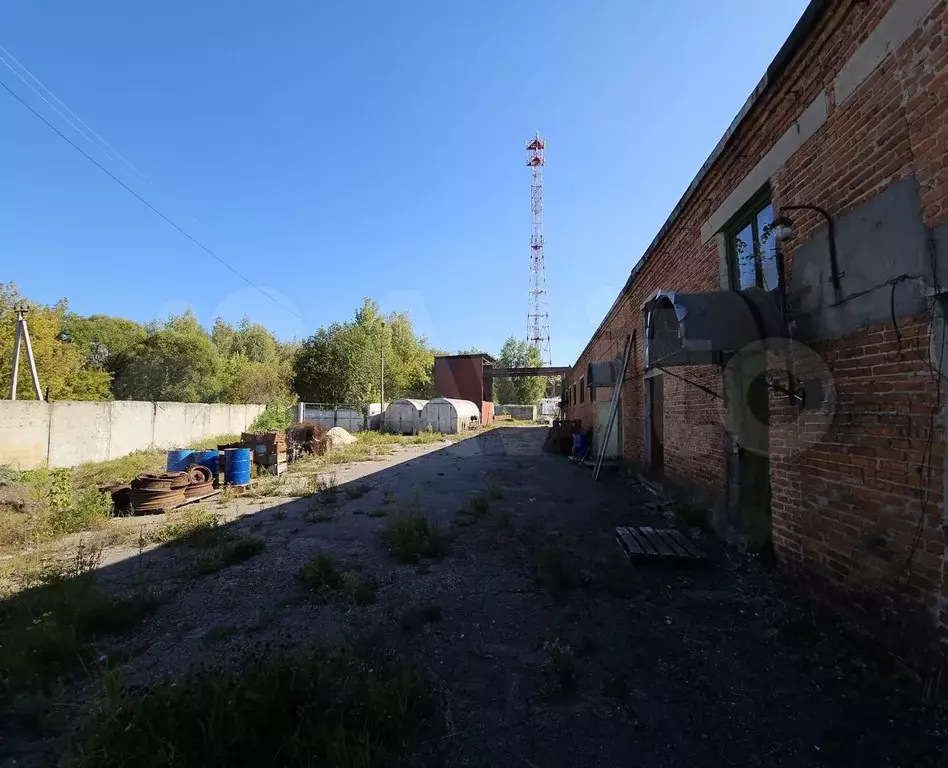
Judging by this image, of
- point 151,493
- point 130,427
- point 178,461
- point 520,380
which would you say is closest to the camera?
point 151,493

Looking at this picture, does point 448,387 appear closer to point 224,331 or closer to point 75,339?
point 224,331

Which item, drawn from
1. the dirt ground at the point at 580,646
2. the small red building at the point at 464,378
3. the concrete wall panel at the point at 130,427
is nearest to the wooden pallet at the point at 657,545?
the dirt ground at the point at 580,646

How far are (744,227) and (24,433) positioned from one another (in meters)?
17.4

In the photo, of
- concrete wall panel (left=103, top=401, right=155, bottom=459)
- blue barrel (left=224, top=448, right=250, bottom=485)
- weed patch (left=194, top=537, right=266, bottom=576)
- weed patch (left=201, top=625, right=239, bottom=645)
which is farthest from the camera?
concrete wall panel (left=103, top=401, right=155, bottom=459)

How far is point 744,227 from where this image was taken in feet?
18.6

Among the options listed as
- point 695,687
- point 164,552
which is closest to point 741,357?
point 695,687

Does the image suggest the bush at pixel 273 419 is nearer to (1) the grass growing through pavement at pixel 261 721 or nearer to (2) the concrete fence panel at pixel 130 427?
(2) the concrete fence panel at pixel 130 427

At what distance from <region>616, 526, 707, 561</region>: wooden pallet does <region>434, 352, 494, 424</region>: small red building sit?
36.0 m

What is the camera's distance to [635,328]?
1025 cm

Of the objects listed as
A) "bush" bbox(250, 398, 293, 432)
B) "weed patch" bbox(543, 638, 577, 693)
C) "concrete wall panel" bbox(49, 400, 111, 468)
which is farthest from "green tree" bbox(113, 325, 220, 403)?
"weed patch" bbox(543, 638, 577, 693)

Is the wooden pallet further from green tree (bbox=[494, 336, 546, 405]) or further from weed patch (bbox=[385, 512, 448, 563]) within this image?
green tree (bbox=[494, 336, 546, 405])

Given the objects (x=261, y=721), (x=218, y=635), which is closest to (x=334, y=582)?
(x=218, y=635)

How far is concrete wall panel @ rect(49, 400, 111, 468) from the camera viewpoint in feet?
43.4

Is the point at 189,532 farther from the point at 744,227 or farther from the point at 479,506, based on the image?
the point at 744,227
